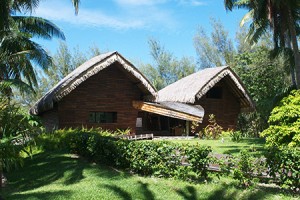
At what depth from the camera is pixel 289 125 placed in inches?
343

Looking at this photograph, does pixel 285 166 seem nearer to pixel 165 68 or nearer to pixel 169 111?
pixel 169 111

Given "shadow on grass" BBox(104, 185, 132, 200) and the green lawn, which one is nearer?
"shadow on grass" BBox(104, 185, 132, 200)

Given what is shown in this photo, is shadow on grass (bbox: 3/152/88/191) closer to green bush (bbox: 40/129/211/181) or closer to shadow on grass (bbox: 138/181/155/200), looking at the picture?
green bush (bbox: 40/129/211/181)

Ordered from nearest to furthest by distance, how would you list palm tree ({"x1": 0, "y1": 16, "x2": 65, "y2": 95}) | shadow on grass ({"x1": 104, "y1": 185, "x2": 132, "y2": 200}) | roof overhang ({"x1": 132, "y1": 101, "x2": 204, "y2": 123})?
shadow on grass ({"x1": 104, "y1": 185, "x2": 132, "y2": 200}), palm tree ({"x1": 0, "y1": 16, "x2": 65, "y2": 95}), roof overhang ({"x1": 132, "y1": 101, "x2": 204, "y2": 123})

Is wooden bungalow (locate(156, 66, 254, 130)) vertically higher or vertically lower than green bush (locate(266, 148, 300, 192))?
higher

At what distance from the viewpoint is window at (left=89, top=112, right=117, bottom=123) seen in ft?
62.4

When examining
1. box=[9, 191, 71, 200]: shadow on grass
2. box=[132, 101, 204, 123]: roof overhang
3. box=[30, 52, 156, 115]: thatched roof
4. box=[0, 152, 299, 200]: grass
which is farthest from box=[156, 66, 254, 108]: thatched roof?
box=[9, 191, 71, 200]: shadow on grass

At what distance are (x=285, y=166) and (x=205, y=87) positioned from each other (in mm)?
14400

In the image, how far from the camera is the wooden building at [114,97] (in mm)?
17609

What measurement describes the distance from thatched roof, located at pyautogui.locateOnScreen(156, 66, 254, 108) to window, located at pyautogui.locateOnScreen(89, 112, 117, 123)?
2782mm

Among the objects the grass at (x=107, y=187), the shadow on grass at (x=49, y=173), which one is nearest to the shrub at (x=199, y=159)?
the grass at (x=107, y=187)

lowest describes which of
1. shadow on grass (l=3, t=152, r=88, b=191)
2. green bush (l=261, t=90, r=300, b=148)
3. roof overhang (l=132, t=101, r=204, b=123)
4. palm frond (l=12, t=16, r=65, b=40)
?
shadow on grass (l=3, t=152, r=88, b=191)

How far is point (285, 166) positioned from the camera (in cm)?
640

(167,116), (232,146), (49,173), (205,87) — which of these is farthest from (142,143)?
(167,116)
